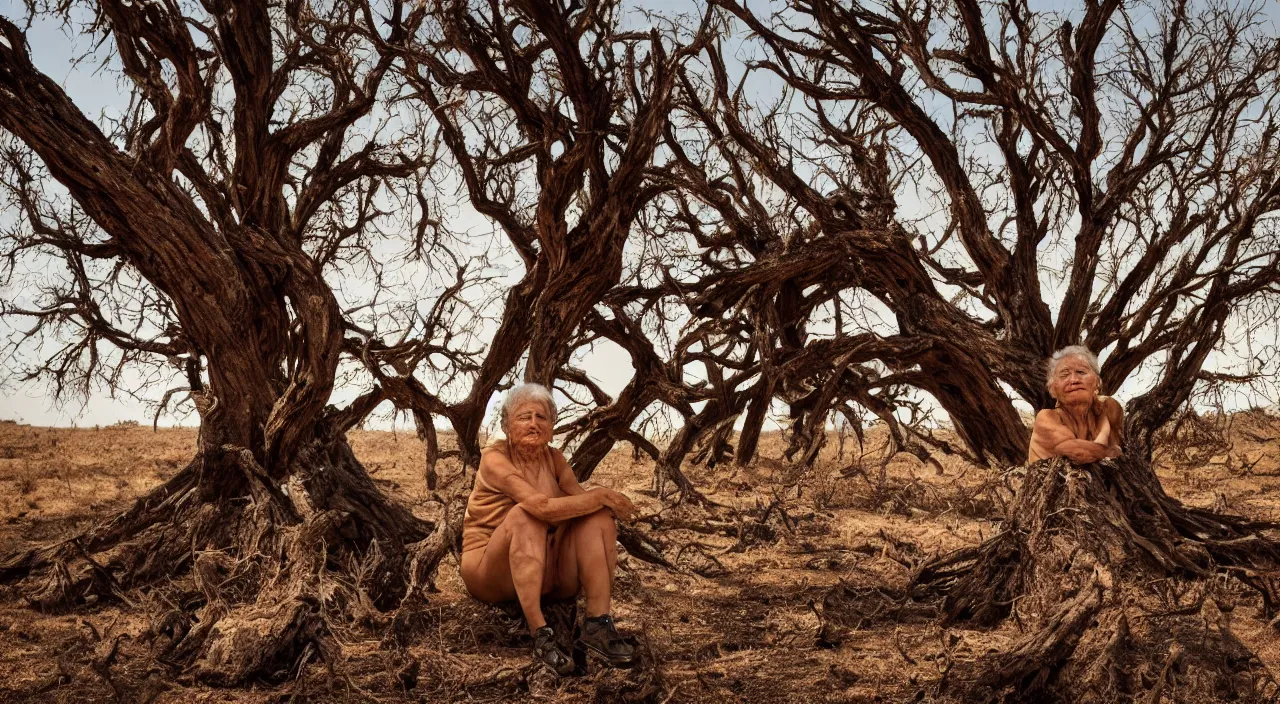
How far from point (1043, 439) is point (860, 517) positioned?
4.71 metres

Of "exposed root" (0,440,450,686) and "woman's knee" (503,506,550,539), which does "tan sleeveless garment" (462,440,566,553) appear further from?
"exposed root" (0,440,450,686)

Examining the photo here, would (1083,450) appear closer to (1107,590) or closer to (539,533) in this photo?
(1107,590)

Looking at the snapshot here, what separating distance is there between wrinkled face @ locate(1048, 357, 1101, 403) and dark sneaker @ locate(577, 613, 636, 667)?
2.84 m

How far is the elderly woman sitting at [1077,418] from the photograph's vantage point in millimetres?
6004

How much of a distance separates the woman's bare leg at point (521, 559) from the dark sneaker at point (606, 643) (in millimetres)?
216

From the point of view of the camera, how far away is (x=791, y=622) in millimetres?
6266

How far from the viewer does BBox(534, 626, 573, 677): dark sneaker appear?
192 inches

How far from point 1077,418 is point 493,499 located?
3.30 meters

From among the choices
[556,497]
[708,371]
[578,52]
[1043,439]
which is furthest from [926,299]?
[556,497]

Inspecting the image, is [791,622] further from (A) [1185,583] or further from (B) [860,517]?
(B) [860,517]

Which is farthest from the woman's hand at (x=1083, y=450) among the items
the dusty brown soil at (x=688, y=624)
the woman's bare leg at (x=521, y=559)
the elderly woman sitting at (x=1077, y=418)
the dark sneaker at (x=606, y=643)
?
the woman's bare leg at (x=521, y=559)

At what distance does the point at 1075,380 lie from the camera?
20.0ft

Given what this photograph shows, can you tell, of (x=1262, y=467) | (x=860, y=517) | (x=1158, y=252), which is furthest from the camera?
(x=1262, y=467)

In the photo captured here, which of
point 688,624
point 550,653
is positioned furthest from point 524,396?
point 688,624
